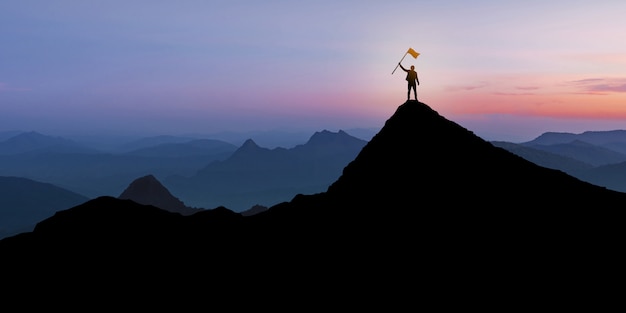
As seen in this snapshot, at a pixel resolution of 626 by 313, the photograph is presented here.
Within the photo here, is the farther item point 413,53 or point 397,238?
point 413,53

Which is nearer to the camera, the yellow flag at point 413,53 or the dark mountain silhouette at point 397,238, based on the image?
the dark mountain silhouette at point 397,238

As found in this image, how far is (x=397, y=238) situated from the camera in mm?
33156

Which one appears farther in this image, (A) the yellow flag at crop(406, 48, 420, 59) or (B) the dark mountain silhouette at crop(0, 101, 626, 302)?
(A) the yellow flag at crop(406, 48, 420, 59)

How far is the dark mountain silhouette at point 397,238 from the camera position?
95.0 ft

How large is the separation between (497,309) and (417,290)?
4.89m

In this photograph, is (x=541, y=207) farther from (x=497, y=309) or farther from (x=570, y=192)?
(x=497, y=309)

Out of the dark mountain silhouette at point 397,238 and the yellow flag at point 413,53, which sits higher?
the yellow flag at point 413,53

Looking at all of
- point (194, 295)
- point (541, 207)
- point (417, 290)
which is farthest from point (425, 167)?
point (194, 295)

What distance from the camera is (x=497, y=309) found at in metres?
26.2

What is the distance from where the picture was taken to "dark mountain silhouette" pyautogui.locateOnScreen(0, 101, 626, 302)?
2895 cm

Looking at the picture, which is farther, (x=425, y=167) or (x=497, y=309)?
(x=425, y=167)

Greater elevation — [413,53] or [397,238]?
[413,53]

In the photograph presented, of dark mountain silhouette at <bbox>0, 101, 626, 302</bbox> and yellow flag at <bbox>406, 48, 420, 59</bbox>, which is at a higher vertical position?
yellow flag at <bbox>406, 48, 420, 59</bbox>

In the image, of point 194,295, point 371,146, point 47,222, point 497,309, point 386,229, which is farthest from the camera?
point 47,222
